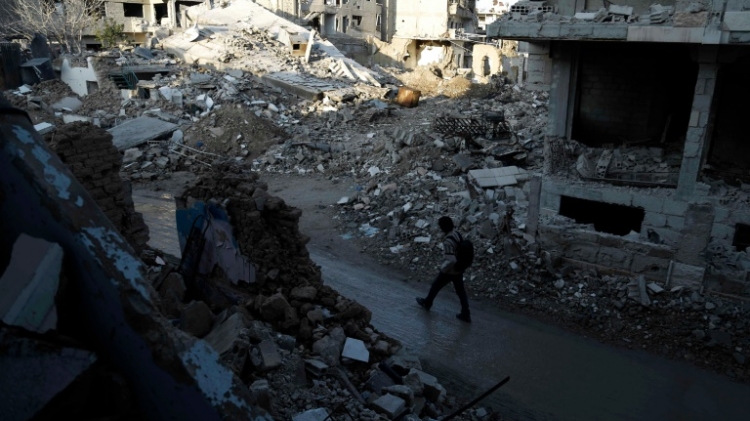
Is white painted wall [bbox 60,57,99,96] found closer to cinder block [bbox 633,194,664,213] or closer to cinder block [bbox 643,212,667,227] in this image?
cinder block [bbox 633,194,664,213]

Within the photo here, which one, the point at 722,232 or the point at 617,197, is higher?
the point at 617,197

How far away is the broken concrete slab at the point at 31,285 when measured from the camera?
2131 millimetres

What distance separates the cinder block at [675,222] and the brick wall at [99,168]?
7.92m

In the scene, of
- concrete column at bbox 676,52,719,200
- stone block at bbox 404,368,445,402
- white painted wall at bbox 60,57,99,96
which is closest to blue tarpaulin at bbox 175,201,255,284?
stone block at bbox 404,368,445,402

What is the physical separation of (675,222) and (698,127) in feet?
5.05

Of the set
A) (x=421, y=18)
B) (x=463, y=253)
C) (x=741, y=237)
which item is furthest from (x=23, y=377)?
(x=421, y=18)

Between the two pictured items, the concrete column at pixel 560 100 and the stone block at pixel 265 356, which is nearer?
the stone block at pixel 265 356

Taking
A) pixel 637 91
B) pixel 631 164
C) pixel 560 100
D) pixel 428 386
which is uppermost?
pixel 637 91

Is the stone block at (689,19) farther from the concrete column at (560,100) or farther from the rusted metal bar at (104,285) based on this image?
the rusted metal bar at (104,285)

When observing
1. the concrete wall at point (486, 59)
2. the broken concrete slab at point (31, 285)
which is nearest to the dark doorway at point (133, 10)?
the concrete wall at point (486, 59)

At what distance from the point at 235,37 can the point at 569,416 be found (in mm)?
25086

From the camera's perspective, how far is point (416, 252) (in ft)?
34.0

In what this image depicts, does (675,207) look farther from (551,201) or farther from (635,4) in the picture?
(635,4)

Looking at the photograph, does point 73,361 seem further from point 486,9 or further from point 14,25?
point 486,9
